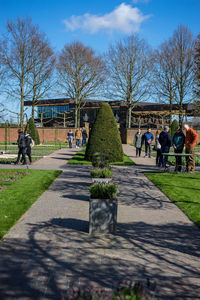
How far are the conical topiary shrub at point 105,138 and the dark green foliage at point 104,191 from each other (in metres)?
11.0

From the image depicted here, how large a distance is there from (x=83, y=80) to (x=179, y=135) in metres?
32.9

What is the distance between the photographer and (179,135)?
13250 mm

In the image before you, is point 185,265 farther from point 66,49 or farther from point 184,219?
point 66,49

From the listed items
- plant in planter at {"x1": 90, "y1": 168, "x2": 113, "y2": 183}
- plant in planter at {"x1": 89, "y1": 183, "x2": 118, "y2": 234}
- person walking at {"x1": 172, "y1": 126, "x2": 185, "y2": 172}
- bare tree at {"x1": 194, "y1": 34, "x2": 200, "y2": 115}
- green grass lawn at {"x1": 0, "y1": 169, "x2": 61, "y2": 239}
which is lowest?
green grass lawn at {"x1": 0, "y1": 169, "x2": 61, "y2": 239}

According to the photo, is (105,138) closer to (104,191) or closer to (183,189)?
(183,189)

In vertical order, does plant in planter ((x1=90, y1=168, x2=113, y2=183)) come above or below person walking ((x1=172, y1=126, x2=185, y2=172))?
below

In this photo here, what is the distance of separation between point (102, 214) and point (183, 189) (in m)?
5.02

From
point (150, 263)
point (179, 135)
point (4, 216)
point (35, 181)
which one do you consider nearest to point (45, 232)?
point (4, 216)

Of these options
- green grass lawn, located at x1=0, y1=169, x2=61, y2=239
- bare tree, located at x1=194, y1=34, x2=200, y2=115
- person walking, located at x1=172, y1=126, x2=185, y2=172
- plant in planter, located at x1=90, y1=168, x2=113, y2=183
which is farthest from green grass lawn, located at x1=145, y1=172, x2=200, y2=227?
bare tree, located at x1=194, y1=34, x2=200, y2=115

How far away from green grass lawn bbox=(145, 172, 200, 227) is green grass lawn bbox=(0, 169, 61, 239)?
3.64m

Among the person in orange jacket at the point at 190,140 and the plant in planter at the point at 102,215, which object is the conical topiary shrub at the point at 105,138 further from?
the plant in planter at the point at 102,215

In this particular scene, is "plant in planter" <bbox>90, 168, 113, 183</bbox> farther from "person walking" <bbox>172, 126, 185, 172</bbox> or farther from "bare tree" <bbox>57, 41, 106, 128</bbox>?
"bare tree" <bbox>57, 41, 106, 128</bbox>

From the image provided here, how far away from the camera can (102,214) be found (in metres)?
5.30

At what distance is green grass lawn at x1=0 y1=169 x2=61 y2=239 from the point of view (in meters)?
6.22
